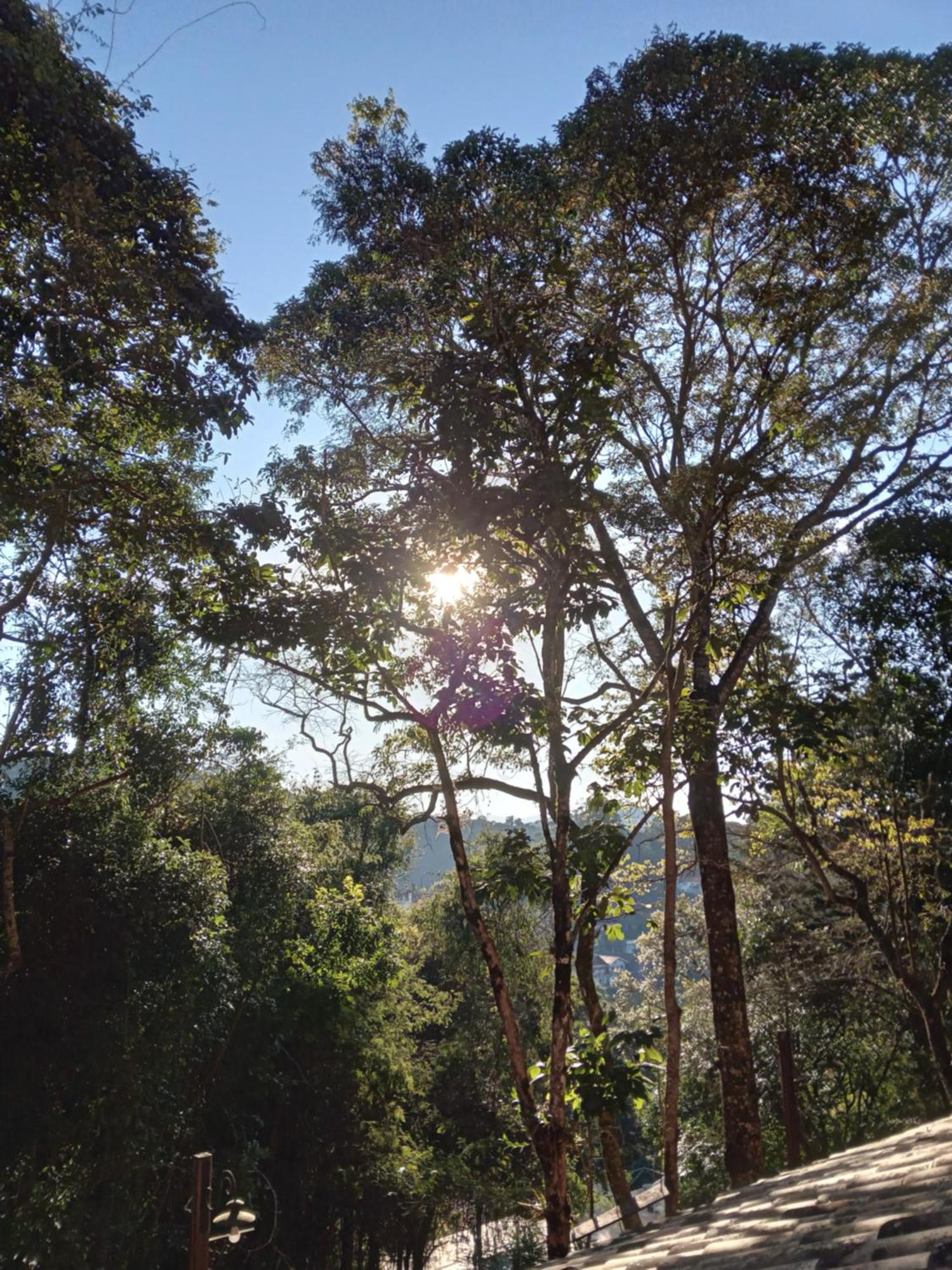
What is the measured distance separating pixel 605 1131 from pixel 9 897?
5.93 meters

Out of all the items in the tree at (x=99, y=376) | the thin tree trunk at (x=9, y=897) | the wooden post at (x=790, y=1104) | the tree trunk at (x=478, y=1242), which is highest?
the tree at (x=99, y=376)

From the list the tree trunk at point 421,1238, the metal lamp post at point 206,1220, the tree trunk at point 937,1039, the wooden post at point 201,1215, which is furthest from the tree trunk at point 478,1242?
the wooden post at point 201,1215

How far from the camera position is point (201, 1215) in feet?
23.7

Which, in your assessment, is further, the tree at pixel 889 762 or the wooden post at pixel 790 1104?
the wooden post at pixel 790 1104

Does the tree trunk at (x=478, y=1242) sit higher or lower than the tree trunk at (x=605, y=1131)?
lower

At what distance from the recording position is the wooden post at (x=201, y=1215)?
7.00m

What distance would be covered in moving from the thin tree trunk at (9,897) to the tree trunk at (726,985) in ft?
21.0

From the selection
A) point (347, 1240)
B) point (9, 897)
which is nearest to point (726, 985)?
point (9, 897)

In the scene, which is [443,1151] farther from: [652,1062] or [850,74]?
[850,74]

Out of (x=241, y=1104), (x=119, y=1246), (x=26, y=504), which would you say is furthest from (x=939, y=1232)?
(x=241, y=1104)

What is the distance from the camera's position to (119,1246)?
11.3 meters

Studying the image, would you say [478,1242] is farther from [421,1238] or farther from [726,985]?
[726,985]

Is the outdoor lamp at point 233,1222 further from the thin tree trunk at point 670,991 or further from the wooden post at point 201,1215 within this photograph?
the thin tree trunk at point 670,991

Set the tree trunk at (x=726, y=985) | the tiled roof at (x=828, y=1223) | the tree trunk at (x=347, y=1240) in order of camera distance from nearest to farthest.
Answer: the tiled roof at (x=828, y=1223), the tree trunk at (x=726, y=985), the tree trunk at (x=347, y=1240)
